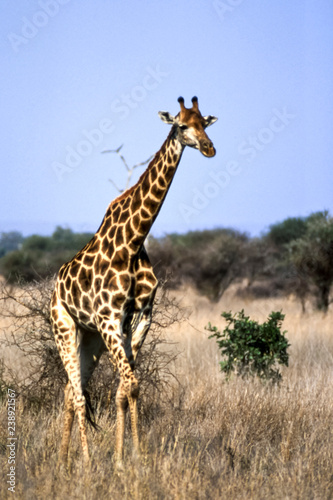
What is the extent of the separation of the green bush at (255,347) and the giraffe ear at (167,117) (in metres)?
4.88

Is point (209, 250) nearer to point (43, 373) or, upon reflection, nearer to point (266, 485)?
point (43, 373)

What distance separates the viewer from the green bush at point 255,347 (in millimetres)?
9219

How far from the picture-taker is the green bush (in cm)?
922

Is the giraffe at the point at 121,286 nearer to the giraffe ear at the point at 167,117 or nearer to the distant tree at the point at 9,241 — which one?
the giraffe ear at the point at 167,117

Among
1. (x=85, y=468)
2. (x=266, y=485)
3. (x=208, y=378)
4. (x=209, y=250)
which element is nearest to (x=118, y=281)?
(x=85, y=468)

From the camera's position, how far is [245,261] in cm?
2775

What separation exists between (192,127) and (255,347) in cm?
540

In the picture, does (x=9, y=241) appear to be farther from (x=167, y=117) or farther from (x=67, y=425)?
(x=167, y=117)

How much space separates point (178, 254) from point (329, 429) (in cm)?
2138

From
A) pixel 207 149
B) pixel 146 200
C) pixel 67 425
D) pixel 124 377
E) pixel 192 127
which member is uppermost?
pixel 192 127

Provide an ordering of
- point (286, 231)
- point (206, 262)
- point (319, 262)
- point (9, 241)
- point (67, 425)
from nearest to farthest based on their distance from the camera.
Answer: point (67, 425)
point (319, 262)
point (206, 262)
point (286, 231)
point (9, 241)

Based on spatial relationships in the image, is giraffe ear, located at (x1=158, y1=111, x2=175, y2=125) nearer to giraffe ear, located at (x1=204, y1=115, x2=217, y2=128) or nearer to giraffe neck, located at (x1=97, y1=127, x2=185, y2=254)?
giraffe neck, located at (x1=97, y1=127, x2=185, y2=254)

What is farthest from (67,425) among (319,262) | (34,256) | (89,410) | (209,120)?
(34,256)

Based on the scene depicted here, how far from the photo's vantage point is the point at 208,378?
Result: 8.41m
